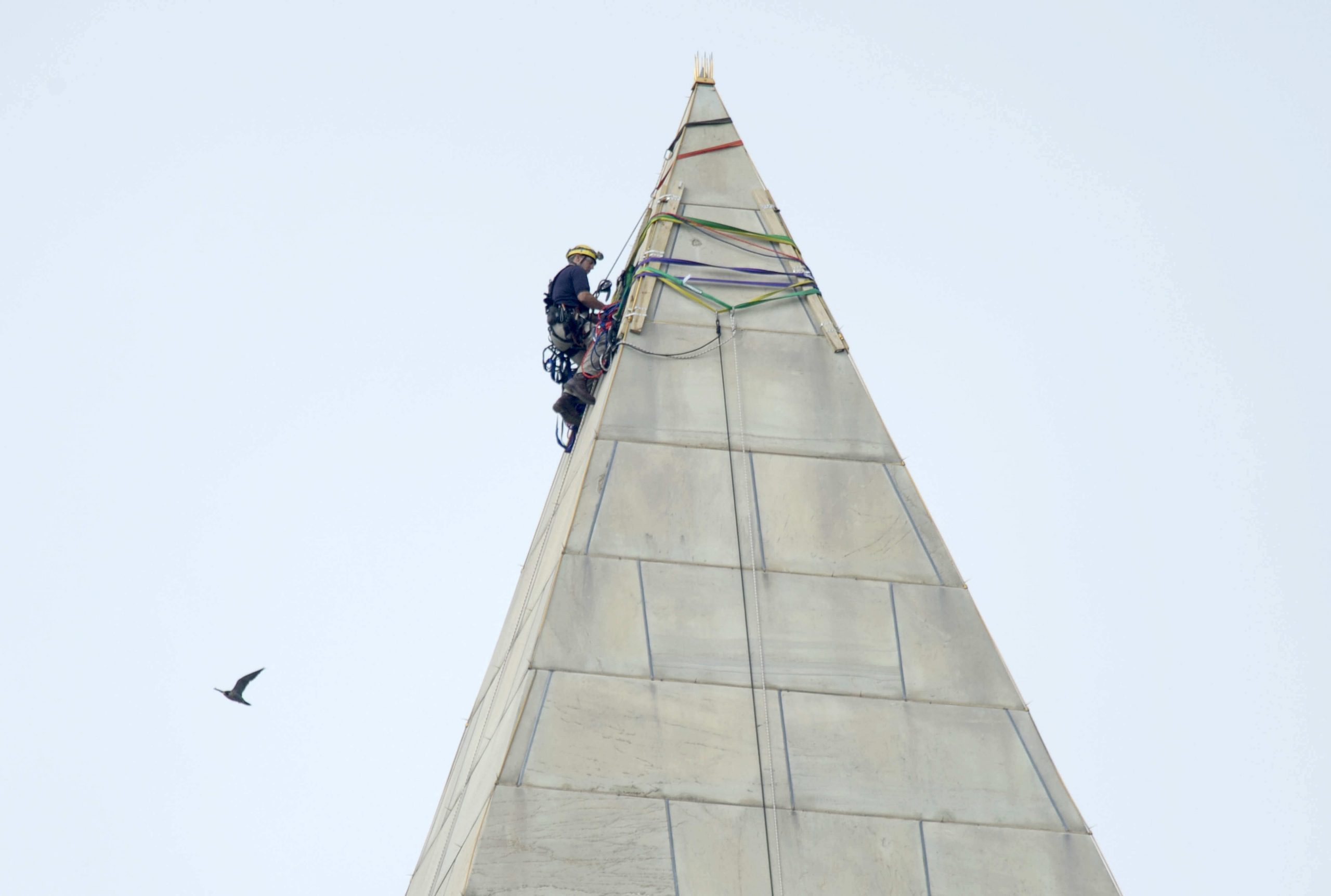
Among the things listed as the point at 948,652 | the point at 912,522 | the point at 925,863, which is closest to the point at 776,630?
the point at 948,652

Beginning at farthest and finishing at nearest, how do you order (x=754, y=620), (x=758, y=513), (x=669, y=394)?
(x=669, y=394), (x=758, y=513), (x=754, y=620)

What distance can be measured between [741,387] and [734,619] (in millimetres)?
3117

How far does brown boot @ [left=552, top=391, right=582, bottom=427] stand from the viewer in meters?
24.3

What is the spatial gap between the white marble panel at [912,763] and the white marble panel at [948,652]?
0.20 meters

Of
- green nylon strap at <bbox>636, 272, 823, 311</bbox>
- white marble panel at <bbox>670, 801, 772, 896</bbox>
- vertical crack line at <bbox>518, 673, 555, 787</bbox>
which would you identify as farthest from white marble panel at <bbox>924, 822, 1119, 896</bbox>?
green nylon strap at <bbox>636, 272, 823, 311</bbox>

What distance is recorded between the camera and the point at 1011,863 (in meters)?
19.9

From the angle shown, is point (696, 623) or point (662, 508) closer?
point (696, 623)

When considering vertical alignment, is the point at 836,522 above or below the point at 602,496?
below

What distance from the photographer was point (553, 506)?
25.1 meters

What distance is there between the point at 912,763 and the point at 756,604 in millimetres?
2272

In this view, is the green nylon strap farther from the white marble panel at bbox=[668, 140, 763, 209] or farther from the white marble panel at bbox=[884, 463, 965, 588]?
the white marble panel at bbox=[884, 463, 965, 588]

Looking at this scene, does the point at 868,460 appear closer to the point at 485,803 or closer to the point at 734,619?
the point at 734,619

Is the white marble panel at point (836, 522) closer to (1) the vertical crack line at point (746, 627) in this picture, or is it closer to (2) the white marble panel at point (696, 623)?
(1) the vertical crack line at point (746, 627)

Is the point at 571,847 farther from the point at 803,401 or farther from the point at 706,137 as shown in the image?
the point at 706,137
